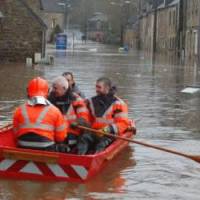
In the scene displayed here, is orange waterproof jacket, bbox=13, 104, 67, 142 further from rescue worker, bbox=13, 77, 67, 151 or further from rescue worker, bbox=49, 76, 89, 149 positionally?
rescue worker, bbox=49, 76, 89, 149

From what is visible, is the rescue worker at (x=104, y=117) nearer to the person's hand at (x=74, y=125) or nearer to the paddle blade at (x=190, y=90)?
the person's hand at (x=74, y=125)

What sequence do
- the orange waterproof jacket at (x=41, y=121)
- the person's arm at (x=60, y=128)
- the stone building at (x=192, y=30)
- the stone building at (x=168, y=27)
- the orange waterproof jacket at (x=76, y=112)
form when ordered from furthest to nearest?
the stone building at (x=168, y=27) → the stone building at (x=192, y=30) → the orange waterproof jacket at (x=76, y=112) → the person's arm at (x=60, y=128) → the orange waterproof jacket at (x=41, y=121)

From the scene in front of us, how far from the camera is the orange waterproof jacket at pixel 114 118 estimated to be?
1132 centimetres

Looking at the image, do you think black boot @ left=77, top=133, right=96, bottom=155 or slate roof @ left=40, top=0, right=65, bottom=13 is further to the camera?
slate roof @ left=40, top=0, right=65, bottom=13

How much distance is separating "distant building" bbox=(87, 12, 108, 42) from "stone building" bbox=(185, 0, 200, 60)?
67845 mm

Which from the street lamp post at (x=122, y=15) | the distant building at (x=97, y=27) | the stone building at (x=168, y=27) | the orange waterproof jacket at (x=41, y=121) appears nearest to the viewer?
the orange waterproof jacket at (x=41, y=121)

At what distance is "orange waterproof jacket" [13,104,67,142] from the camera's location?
9.71 metres

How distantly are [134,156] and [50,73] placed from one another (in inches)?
824

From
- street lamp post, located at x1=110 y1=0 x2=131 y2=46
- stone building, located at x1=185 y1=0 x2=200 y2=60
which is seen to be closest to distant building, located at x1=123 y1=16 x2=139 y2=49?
street lamp post, located at x1=110 y1=0 x2=131 y2=46

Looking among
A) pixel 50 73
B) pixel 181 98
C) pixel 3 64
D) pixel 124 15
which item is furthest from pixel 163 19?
pixel 181 98

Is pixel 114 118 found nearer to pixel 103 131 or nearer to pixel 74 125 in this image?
pixel 103 131

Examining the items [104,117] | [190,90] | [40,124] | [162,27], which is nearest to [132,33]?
[162,27]

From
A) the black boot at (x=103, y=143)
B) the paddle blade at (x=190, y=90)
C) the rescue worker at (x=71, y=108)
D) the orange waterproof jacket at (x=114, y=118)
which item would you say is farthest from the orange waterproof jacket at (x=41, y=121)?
the paddle blade at (x=190, y=90)

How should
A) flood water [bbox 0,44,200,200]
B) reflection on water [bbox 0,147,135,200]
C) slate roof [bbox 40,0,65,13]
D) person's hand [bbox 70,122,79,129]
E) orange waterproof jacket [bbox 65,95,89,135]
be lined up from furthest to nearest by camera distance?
1. slate roof [bbox 40,0,65,13]
2. orange waterproof jacket [bbox 65,95,89,135]
3. person's hand [bbox 70,122,79,129]
4. flood water [bbox 0,44,200,200]
5. reflection on water [bbox 0,147,135,200]
